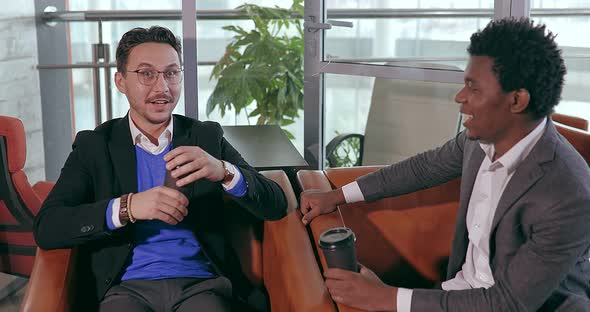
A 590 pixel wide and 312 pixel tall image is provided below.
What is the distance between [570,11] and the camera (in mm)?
3654

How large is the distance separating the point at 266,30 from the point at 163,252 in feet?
7.78

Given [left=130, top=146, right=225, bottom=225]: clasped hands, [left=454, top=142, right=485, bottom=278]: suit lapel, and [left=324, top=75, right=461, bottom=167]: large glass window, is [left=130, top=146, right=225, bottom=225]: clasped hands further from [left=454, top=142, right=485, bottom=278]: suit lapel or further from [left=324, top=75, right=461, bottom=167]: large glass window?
[left=324, top=75, right=461, bottom=167]: large glass window

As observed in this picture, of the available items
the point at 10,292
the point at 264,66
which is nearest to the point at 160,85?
the point at 10,292

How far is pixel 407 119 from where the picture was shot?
154 inches

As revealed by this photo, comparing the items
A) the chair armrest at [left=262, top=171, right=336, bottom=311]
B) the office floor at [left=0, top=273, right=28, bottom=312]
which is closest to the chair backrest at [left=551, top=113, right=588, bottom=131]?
the chair armrest at [left=262, top=171, right=336, bottom=311]

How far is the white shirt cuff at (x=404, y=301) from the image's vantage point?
67.1 inches

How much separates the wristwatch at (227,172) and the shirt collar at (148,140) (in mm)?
216

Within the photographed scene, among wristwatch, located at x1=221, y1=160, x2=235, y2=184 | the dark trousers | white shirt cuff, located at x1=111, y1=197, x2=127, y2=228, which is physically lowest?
the dark trousers

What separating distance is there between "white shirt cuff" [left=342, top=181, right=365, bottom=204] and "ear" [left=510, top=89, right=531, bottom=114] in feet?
2.09

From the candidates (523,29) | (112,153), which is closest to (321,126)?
(112,153)

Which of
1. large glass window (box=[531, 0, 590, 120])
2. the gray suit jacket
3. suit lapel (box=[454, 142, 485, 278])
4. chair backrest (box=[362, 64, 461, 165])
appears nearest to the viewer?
→ the gray suit jacket

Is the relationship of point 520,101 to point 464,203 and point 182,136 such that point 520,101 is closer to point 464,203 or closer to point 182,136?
point 464,203

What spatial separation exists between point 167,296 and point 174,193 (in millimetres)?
360

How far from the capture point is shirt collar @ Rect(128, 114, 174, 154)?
2.16 metres
